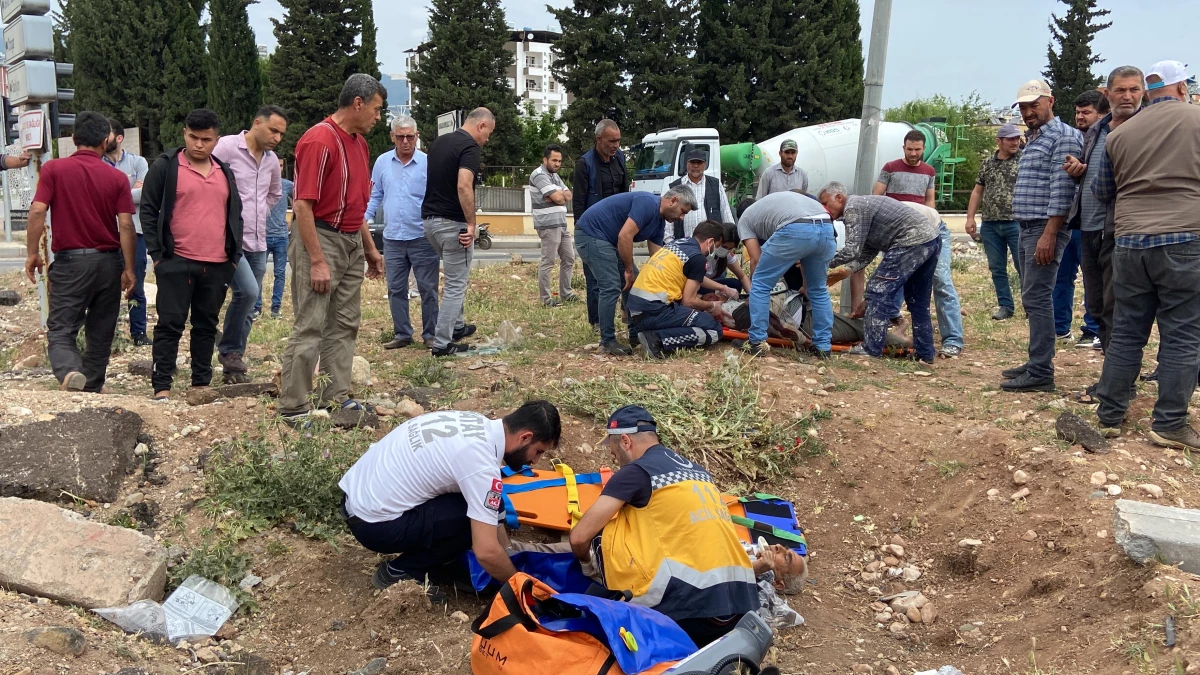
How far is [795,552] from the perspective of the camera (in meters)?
4.21

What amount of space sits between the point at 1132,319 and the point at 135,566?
480cm

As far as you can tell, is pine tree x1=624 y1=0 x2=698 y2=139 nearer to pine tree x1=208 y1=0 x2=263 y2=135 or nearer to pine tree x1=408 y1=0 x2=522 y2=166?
pine tree x1=408 y1=0 x2=522 y2=166

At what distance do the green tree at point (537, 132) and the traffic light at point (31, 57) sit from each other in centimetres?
2672

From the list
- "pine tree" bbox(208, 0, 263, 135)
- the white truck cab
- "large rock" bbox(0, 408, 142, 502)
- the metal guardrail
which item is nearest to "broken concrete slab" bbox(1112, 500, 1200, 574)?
"large rock" bbox(0, 408, 142, 502)

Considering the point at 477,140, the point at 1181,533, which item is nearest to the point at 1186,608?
the point at 1181,533

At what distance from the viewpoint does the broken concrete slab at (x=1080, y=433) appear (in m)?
4.71

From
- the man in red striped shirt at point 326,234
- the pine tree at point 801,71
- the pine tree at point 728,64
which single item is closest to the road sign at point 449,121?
the man in red striped shirt at point 326,234

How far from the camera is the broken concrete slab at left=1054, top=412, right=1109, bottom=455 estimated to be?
471 cm

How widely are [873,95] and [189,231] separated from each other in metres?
5.14

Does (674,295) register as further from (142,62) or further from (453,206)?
(142,62)

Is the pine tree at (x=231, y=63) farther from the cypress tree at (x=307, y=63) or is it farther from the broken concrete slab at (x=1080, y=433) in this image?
the broken concrete slab at (x=1080, y=433)

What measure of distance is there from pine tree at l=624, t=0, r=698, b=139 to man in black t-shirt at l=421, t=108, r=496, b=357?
23.5m

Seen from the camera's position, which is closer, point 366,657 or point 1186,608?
point 1186,608

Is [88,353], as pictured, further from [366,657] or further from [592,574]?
[592,574]
